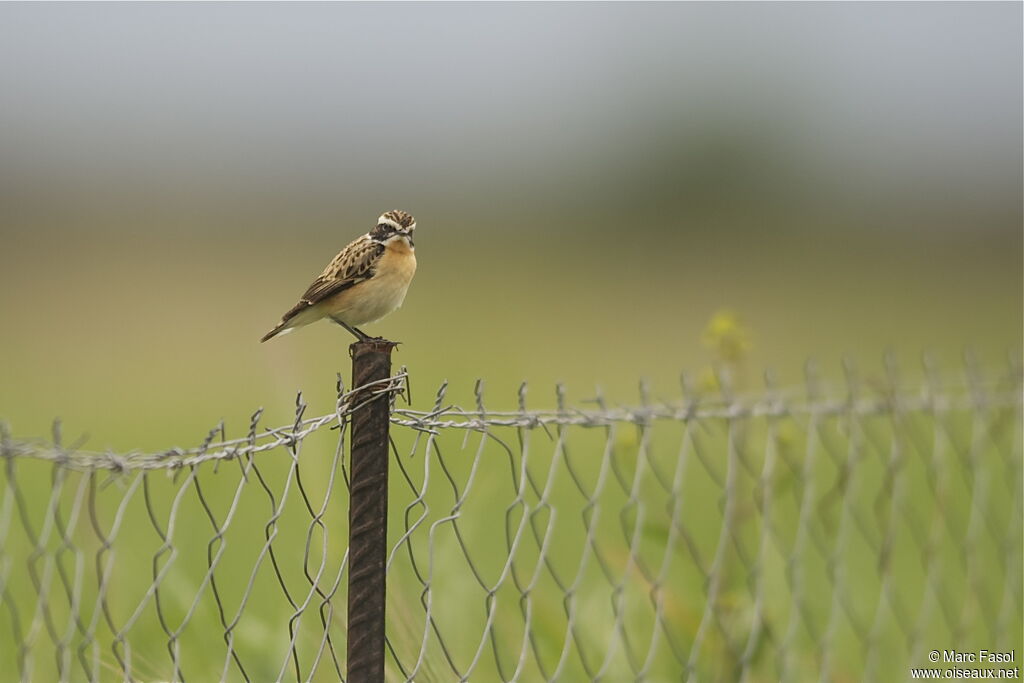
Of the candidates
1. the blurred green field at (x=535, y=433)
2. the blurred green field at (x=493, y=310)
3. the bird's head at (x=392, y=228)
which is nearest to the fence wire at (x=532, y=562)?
the blurred green field at (x=535, y=433)

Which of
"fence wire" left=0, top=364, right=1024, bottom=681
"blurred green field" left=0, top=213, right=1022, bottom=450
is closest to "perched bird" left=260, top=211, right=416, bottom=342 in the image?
"fence wire" left=0, top=364, right=1024, bottom=681

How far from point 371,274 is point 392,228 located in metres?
0.19

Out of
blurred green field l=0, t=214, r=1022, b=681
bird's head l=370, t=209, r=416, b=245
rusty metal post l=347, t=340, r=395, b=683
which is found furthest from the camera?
bird's head l=370, t=209, r=416, b=245

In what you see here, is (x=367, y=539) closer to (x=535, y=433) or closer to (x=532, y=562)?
(x=532, y=562)

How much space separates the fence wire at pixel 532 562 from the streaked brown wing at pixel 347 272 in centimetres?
55

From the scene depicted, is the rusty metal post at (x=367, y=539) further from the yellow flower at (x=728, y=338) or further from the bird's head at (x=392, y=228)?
the bird's head at (x=392, y=228)

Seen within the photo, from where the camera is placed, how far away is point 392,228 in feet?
16.1

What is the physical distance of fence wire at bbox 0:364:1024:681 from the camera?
2865 mm

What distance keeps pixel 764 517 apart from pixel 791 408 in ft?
1.11

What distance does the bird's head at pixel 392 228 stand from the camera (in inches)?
194

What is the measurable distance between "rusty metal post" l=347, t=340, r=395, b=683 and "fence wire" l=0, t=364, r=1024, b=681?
55 mm

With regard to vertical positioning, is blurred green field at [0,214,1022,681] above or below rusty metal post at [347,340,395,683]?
above

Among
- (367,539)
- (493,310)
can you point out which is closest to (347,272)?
(367,539)

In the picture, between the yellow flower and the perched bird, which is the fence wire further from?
the perched bird
